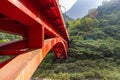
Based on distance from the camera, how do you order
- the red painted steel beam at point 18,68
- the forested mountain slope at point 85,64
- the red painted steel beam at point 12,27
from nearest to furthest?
1. the red painted steel beam at point 18,68
2. the red painted steel beam at point 12,27
3. the forested mountain slope at point 85,64

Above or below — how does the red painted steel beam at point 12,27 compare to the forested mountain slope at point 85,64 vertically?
above

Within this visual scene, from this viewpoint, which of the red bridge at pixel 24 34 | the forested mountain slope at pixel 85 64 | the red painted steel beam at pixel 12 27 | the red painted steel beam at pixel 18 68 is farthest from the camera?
the forested mountain slope at pixel 85 64

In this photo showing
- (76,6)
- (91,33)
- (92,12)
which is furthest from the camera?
(76,6)

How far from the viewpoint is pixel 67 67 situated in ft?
81.7

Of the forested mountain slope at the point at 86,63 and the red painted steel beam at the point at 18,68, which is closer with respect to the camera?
the red painted steel beam at the point at 18,68

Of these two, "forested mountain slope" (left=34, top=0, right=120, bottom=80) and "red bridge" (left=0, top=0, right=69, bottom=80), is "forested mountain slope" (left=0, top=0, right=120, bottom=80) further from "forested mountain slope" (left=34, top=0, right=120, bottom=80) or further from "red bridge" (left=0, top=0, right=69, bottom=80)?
"red bridge" (left=0, top=0, right=69, bottom=80)

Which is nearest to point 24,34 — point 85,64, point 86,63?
point 85,64

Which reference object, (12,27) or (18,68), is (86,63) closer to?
(12,27)

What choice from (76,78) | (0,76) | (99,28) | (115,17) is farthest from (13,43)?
(115,17)

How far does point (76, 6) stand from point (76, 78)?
122 metres

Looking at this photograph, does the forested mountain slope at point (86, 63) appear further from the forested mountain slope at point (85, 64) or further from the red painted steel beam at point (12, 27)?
the red painted steel beam at point (12, 27)

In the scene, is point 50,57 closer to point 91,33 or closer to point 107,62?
point 107,62

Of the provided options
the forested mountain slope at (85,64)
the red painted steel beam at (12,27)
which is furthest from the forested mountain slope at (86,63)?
the red painted steel beam at (12,27)

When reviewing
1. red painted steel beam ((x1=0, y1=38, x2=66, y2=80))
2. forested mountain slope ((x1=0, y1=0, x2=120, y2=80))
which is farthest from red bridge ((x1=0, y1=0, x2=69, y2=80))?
forested mountain slope ((x1=0, y1=0, x2=120, y2=80))
